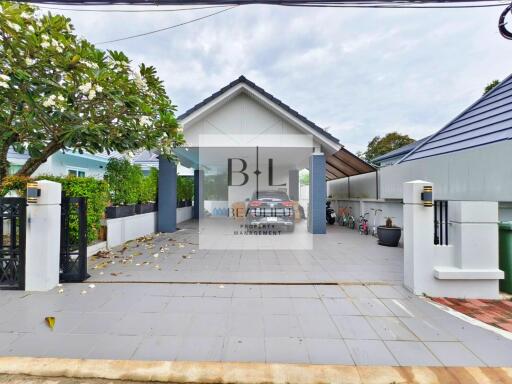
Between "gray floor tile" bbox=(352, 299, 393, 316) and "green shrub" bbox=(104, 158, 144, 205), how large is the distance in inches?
247

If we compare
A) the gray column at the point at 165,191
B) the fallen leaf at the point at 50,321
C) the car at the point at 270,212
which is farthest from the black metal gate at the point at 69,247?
the car at the point at 270,212

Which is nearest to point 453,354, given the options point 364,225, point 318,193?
point 318,193

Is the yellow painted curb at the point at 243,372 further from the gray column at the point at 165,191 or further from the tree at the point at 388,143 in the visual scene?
the tree at the point at 388,143

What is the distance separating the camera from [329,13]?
602 cm

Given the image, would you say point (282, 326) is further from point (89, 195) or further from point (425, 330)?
point (89, 195)

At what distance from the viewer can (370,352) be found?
7.55ft

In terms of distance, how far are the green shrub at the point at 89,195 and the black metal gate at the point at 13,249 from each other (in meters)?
1.30

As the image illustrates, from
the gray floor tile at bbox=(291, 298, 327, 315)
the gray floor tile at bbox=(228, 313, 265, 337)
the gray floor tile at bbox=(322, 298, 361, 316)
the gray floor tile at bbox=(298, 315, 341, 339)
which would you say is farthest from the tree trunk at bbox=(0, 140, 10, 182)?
the gray floor tile at bbox=(322, 298, 361, 316)

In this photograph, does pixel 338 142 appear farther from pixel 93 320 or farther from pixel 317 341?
pixel 93 320

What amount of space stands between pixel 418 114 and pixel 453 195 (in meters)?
20.9

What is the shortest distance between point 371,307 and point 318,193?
5.43m

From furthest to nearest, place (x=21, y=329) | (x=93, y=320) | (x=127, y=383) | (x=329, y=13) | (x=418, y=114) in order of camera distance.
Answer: (x=418, y=114)
(x=329, y=13)
(x=93, y=320)
(x=21, y=329)
(x=127, y=383)

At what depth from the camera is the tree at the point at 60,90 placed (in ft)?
11.5

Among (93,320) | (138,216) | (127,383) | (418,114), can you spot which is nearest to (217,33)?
(138,216)
